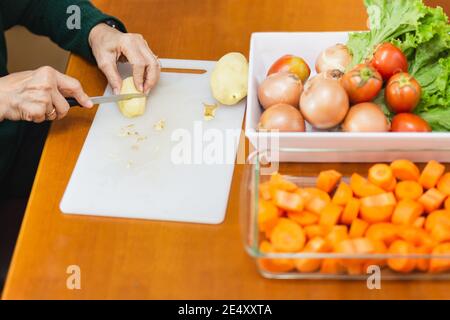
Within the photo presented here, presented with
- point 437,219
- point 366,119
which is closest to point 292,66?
point 366,119

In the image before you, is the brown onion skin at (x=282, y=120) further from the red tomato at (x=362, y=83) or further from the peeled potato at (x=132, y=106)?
the peeled potato at (x=132, y=106)

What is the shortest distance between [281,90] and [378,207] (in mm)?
295

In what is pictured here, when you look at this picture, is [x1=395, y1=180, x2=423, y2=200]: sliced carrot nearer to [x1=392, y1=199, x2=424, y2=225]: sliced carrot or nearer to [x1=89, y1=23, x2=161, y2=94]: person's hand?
[x1=392, y1=199, x2=424, y2=225]: sliced carrot

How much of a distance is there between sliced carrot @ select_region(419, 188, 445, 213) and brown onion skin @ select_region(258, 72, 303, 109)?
11.6 inches

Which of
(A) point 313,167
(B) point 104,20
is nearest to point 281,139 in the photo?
(A) point 313,167

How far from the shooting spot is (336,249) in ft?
2.74

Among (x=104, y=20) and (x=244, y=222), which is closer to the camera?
(x=244, y=222)

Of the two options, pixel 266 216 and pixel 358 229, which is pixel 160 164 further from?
pixel 358 229

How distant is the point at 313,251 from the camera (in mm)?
831

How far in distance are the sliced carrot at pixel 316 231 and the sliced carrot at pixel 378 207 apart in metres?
0.07

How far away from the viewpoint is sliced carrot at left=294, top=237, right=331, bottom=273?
825mm

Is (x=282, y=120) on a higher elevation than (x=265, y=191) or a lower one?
higher

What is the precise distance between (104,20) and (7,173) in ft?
1.47
